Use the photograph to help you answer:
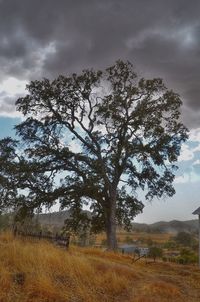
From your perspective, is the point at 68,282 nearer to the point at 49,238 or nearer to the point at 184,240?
the point at 49,238

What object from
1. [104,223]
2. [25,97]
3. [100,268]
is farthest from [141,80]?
[100,268]

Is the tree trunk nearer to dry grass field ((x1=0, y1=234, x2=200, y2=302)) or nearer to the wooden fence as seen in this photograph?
the wooden fence

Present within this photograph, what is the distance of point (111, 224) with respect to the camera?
30.1 meters

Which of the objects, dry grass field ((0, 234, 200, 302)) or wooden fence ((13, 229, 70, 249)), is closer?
dry grass field ((0, 234, 200, 302))

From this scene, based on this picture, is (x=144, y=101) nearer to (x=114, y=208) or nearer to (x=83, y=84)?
(x=83, y=84)

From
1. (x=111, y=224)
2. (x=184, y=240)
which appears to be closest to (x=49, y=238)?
(x=111, y=224)

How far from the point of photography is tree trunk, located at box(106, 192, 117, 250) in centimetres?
2962

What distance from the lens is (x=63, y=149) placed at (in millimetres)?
30531

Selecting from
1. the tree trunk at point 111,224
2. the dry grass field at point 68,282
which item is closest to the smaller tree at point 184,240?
the tree trunk at point 111,224

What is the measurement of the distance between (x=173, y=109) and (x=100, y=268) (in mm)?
19499

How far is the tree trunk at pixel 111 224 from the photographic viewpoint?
2962cm

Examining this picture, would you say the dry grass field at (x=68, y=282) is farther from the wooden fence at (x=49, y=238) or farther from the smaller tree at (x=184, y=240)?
the smaller tree at (x=184, y=240)

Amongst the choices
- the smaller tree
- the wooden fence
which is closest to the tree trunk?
the wooden fence

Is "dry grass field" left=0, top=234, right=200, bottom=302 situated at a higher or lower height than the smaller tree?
lower
